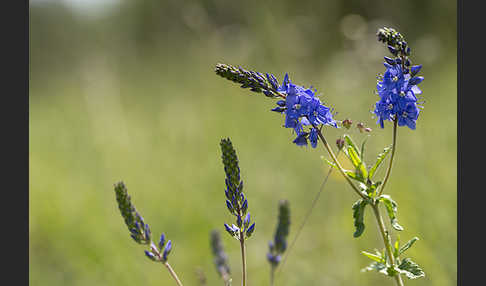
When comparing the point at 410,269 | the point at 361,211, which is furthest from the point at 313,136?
the point at 410,269

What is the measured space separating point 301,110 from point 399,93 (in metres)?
0.40

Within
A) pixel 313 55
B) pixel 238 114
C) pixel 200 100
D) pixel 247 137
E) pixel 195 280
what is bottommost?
pixel 195 280

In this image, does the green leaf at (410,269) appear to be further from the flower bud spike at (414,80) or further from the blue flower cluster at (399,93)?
the flower bud spike at (414,80)

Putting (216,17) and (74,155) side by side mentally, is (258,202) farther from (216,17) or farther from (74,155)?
(216,17)

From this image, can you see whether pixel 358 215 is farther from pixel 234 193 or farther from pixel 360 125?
pixel 234 193

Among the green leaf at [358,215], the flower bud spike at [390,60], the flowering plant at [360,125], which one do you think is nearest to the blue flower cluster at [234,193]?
the flowering plant at [360,125]

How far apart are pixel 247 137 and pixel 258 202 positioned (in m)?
1.70

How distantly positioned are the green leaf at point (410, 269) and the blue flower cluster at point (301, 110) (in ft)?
2.07

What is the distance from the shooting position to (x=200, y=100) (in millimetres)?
8008

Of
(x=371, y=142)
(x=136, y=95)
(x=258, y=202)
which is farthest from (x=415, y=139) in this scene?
(x=136, y=95)

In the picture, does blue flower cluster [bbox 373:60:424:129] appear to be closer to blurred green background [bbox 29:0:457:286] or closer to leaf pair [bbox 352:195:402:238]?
leaf pair [bbox 352:195:402:238]

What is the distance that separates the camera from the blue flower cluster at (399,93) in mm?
1819

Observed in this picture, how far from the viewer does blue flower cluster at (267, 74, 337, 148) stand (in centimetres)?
183

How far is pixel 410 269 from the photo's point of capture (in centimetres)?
187
